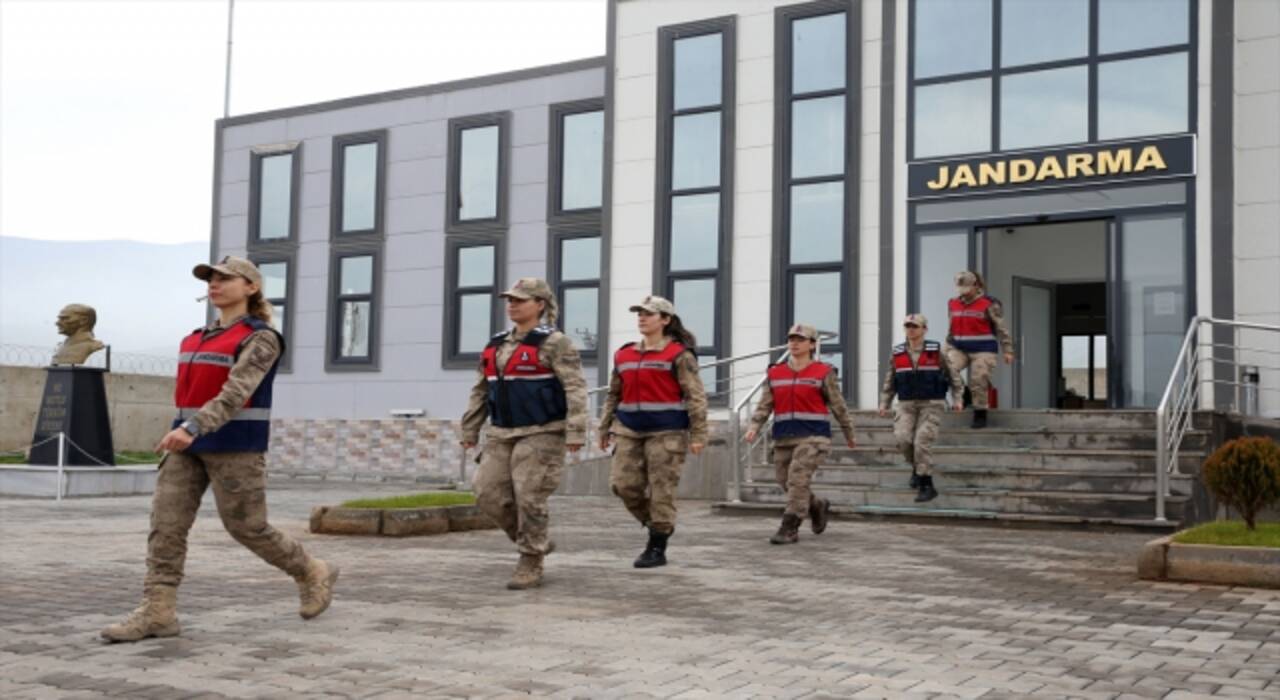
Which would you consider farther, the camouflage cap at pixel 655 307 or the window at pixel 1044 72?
the window at pixel 1044 72

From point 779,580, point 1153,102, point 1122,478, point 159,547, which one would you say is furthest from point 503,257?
point 159,547

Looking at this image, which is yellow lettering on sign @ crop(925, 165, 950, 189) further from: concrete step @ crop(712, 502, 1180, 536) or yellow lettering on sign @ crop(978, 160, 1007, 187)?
concrete step @ crop(712, 502, 1180, 536)

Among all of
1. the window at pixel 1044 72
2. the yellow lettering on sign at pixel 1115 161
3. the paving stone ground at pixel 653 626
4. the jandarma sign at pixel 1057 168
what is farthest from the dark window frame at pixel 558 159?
the paving stone ground at pixel 653 626

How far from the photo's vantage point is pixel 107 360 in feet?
63.2

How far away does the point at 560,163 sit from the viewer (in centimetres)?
2395

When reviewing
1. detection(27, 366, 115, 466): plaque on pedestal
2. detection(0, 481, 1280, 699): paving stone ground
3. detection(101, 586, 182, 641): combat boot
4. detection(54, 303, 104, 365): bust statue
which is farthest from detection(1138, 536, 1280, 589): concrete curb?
detection(54, 303, 104, 365): bust statue

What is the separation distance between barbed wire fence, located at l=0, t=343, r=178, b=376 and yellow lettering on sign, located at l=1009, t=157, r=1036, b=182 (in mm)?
12990

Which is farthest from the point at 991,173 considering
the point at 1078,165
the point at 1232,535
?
the point at 1232,535

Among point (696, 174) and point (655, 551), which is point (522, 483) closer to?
point (655, 551)

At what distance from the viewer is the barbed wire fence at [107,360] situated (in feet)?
65.8

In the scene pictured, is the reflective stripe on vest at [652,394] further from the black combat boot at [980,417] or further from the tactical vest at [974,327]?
the black combat boot at [980,417]

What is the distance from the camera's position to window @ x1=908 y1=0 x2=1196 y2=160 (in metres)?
17.4

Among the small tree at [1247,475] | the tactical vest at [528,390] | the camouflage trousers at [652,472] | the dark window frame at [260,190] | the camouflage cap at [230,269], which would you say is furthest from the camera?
the dark window frame at [260,190]

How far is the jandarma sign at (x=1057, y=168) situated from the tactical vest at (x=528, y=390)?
37.3ft
